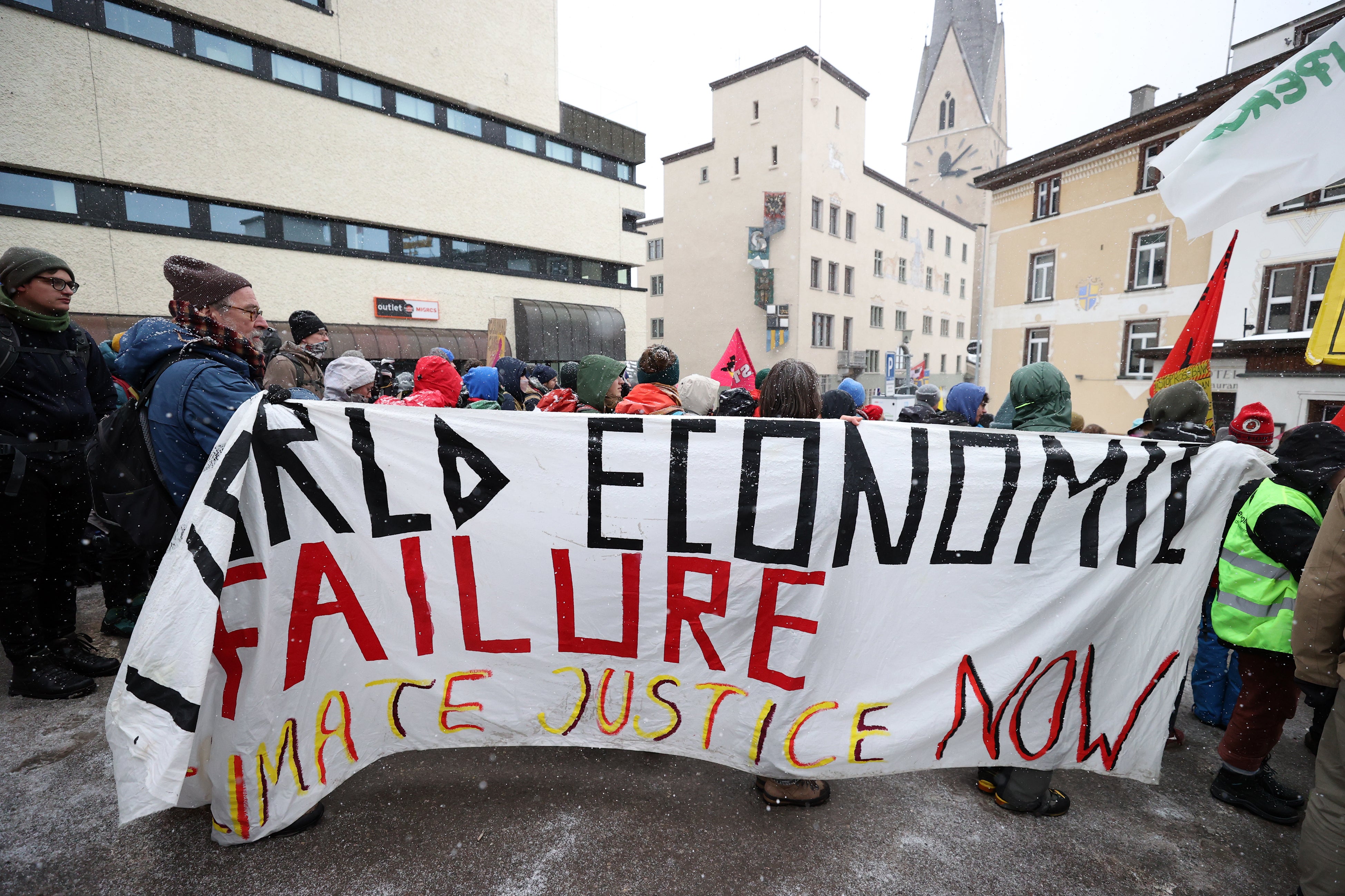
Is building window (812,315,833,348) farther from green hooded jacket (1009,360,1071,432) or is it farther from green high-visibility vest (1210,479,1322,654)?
green high-visibility vest (1210,479,1322,654)

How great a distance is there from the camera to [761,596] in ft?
7.86

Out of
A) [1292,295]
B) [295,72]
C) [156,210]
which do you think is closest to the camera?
[156,210]

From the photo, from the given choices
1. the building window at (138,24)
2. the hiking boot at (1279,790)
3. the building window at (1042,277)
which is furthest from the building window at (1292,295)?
the building window at (138,24)

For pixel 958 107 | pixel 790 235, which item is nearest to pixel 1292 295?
pixel 790 235

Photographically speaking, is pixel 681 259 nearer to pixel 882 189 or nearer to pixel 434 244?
pixel 882 189

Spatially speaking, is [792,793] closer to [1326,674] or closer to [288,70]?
[1326,674]

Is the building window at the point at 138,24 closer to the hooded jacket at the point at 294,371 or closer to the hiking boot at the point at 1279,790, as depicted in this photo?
the hooded jacket at the point at 294,371

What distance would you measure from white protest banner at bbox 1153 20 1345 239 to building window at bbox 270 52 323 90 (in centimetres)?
1801

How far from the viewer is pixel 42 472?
10.00 ft

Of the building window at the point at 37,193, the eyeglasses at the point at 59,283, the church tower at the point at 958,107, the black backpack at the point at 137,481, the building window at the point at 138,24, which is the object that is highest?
the church tower at the point at 958,107

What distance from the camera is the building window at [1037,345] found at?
66.8 ft

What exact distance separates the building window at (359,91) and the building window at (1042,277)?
820 inches

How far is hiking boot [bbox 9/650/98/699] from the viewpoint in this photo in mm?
3074

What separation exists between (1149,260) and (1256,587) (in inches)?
786
